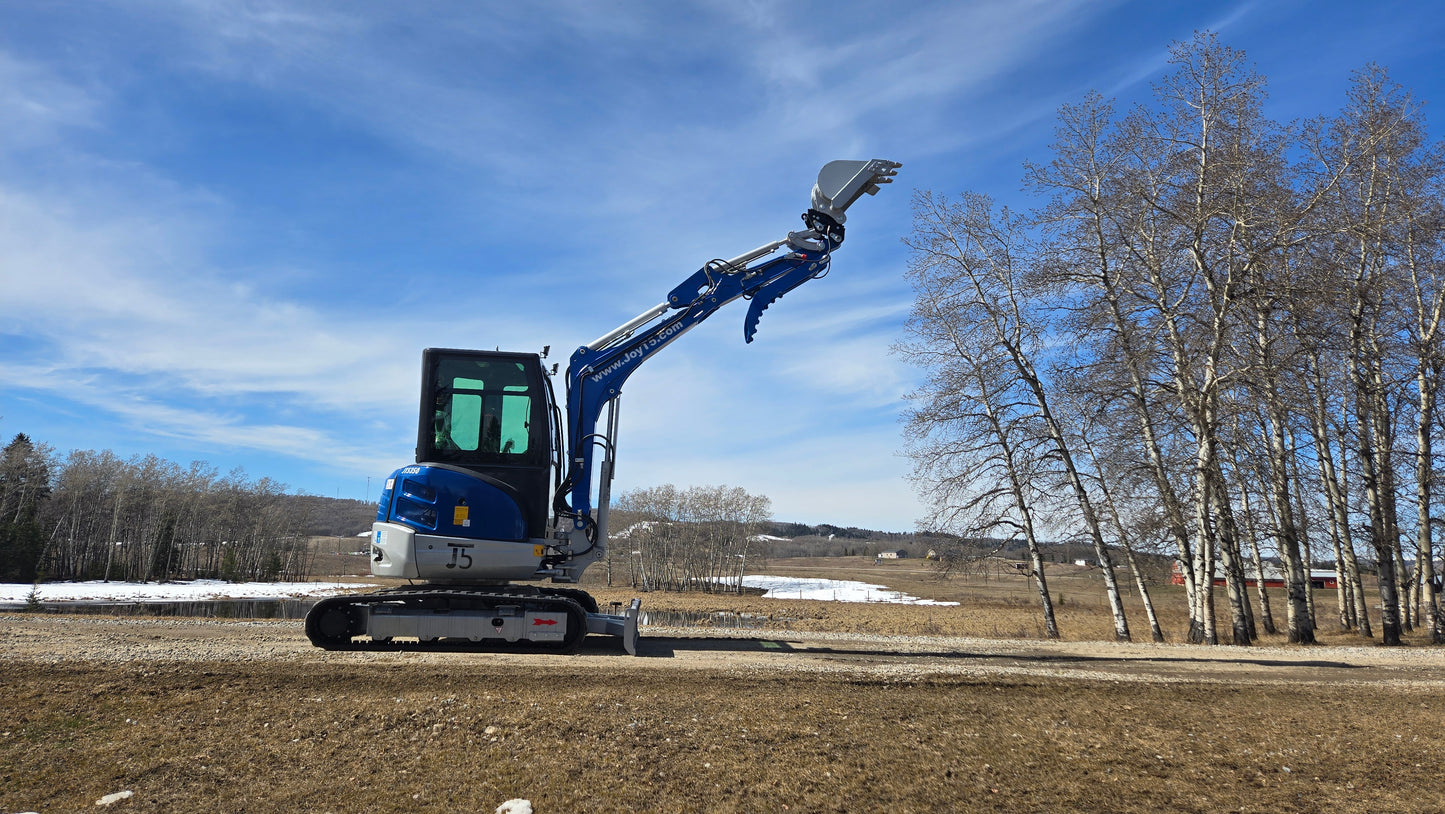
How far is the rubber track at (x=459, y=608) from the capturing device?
959 centimetres

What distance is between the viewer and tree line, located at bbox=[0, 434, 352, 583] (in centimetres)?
4944

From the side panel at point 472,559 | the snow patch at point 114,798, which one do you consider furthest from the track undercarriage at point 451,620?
the snow patch at point 114,798

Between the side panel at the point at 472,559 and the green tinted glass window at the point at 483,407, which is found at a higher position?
the green tinted glass window at the point at 483,407

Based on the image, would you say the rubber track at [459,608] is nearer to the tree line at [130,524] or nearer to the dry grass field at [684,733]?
the dry grass field at [684,733]

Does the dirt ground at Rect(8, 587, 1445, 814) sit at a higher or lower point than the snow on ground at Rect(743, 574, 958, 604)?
higher

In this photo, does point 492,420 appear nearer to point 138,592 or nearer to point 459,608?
point 459,608

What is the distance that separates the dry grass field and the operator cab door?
224cm

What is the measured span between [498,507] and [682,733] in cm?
442

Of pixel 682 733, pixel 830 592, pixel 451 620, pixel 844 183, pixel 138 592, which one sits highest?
pixel 844 183

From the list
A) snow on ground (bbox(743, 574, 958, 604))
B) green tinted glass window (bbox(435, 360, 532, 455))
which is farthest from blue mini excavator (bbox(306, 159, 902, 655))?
snow on ground (bbox(743, 574, 958, 604))

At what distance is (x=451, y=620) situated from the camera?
31.4 feet

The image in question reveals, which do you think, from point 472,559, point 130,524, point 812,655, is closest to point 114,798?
point 472,559

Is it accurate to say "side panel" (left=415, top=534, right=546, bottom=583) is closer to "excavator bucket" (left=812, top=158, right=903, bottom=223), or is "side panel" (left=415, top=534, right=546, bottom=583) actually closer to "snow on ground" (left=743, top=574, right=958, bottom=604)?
"excavator bucket" (left=812, top=158, right=903, bottom=223)

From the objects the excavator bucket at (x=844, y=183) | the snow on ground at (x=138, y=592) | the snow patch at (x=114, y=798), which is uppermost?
the excavator bucket at (x=844, y=183)
